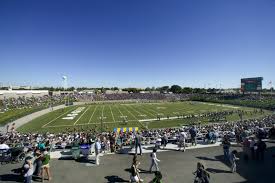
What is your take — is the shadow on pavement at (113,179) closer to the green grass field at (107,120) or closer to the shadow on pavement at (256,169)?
the shadow on pavement at (256,169)

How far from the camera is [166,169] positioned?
12.9m

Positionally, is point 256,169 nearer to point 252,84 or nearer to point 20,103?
point 20,103

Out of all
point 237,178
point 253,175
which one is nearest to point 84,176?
point 237,178

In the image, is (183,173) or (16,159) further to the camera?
(16,159)

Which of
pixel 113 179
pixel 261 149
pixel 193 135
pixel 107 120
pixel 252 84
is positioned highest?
pixel 252 84

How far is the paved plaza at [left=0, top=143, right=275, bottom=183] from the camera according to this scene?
37.7 ft

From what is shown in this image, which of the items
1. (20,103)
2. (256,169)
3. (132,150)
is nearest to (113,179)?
(132,150)

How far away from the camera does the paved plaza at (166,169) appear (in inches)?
453

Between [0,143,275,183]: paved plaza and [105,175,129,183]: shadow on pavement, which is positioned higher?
[0,143,275,183]: paved plaza

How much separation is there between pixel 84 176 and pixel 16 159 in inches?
189

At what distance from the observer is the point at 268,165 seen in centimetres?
1320

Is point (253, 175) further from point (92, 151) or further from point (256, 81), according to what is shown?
point (256, 81)

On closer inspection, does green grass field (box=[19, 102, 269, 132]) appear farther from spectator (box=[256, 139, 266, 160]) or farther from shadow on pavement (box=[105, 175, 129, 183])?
shadow on pavement (box=[105, 175, 129, 183])

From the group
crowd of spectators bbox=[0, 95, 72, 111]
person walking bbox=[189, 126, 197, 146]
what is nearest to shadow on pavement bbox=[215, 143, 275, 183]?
person walking bbox=[189, 126, 197, 146]
